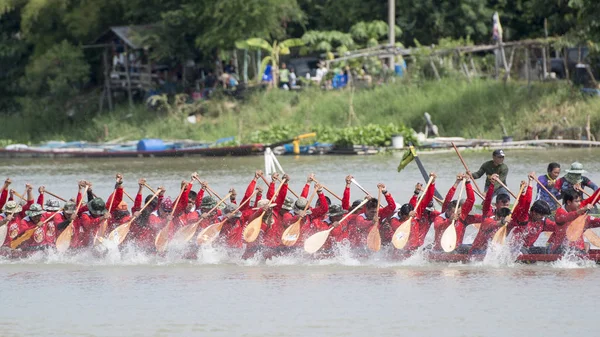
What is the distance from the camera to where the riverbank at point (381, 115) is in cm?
2623

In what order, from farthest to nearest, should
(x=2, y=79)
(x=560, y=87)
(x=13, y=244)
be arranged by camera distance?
(x=2, y=79) → (x=560, y=87) → (x=13, y=244)

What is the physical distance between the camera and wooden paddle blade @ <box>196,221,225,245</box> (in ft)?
44.3

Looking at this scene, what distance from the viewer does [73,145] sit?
3259 centimetres

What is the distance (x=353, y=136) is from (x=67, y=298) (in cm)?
1574

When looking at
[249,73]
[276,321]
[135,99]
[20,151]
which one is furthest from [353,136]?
[276,321]

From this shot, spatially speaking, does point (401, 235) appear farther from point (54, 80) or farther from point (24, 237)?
point (54, 80)

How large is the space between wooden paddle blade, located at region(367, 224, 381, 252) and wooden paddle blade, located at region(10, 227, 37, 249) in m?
4.47

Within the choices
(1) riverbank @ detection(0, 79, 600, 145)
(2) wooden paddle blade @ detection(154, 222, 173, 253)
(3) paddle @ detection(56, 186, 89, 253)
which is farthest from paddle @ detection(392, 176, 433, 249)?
(1) riverbank @ detection(0, 79, 600, 145)

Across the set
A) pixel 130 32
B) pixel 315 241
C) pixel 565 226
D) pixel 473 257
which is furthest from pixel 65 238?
pixel 130 32

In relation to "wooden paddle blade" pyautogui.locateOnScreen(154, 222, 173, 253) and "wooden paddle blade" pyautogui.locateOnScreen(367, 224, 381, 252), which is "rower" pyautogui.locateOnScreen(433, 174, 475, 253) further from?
"wooden paddle blade" pyautogui.locateOnScreen(154, 222, 173, 253)

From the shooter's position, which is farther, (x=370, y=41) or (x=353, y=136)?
(x=370, y=41)

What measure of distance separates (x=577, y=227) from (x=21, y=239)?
6977 millimetres

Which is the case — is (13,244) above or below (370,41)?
below

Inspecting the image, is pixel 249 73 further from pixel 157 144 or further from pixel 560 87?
pixel 560 87
